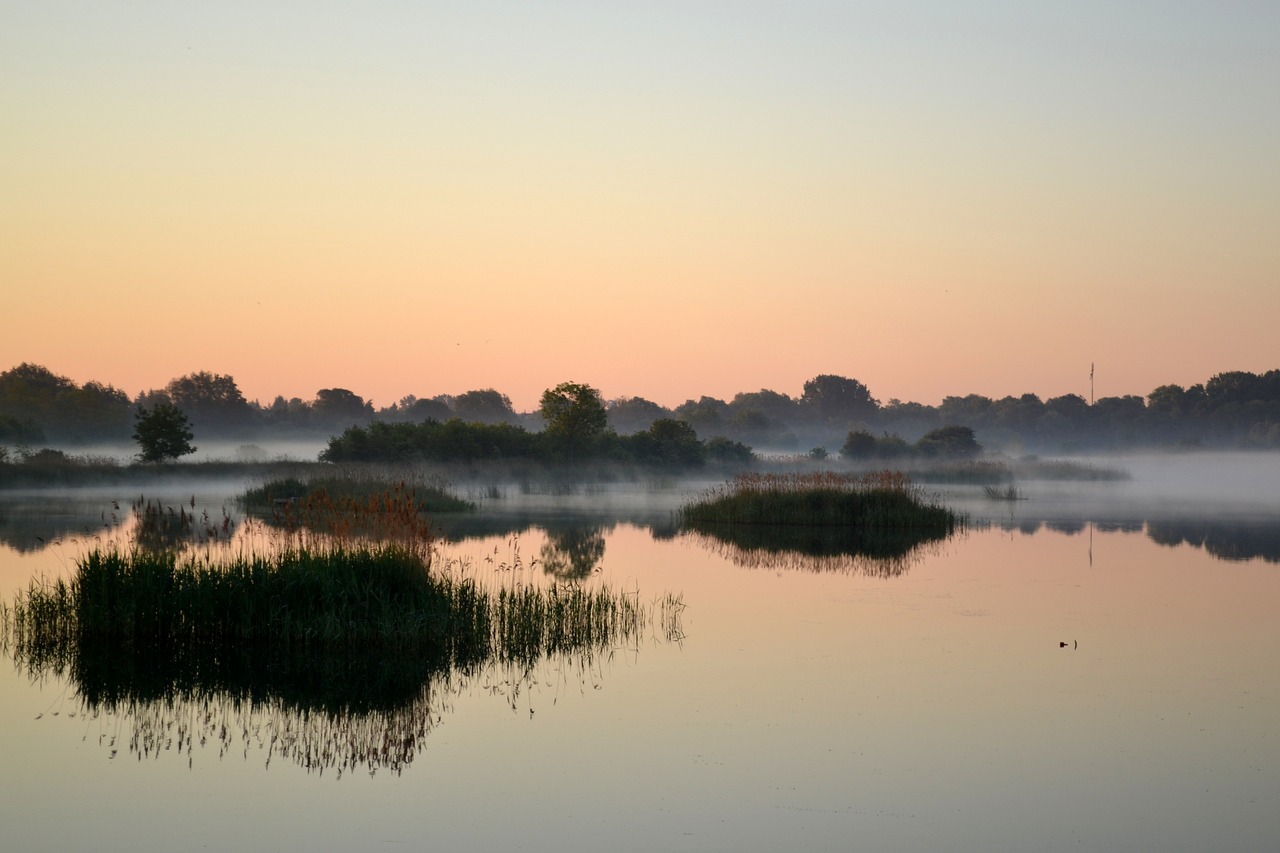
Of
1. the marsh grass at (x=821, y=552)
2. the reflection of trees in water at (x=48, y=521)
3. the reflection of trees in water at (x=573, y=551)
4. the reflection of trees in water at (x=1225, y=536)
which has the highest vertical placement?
the reflection of trees in water at (x=48, y=521)

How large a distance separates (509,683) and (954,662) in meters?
4.28

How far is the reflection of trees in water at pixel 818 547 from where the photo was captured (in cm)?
1920

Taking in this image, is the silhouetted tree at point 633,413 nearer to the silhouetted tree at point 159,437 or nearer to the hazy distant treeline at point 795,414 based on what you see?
the hazy distant treeline at point 795,414

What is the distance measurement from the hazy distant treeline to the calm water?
218ft

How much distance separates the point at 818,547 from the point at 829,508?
5.05 metres

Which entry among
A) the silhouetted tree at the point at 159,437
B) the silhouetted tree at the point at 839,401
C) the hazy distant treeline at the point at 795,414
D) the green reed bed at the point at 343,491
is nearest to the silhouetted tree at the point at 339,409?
the hazy distant treeline at the point at 795,414

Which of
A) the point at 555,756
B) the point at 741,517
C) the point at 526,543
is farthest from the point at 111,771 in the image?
the point at 741,517

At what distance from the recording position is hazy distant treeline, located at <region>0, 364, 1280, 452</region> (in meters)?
77.6

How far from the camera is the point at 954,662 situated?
1132 centimetres

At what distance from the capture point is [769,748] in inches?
326

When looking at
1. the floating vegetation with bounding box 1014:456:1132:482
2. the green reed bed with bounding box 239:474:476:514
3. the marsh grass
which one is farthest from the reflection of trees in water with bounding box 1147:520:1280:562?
the floating vegetation with bounding box 1014:456:1132:482

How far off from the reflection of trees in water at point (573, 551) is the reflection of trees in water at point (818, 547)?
84.9 inches

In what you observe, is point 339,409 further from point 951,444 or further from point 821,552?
point 821,552

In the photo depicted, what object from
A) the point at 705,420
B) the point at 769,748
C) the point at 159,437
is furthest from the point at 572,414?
the point at 705,420
